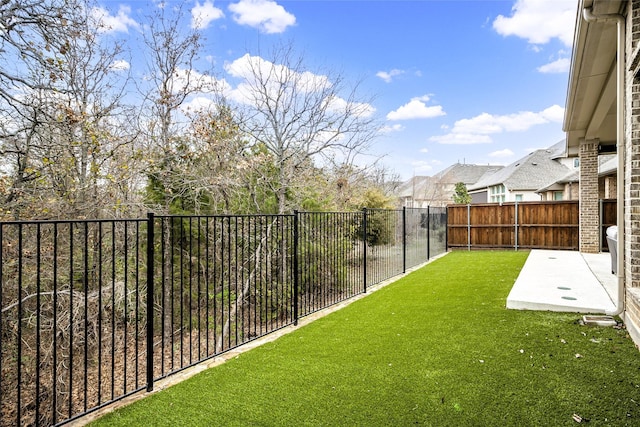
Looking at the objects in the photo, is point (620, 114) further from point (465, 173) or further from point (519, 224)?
point (465, 173)

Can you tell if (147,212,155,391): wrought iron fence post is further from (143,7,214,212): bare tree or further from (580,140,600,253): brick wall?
(580,140,600,253): brick wall

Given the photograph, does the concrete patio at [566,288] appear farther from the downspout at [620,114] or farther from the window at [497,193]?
the window at [497,193]

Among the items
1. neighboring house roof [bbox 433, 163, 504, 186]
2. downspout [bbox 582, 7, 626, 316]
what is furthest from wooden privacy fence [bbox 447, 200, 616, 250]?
neighboring house roof [bbox 433, 163, 504, 186]

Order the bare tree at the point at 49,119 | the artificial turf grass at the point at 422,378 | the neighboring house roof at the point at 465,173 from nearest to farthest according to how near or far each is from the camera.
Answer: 1. the artificial turf grass at the point at 422,378
2. the bare tree at the point at 49,119
3. the neighboring house roof at the point at 465,173

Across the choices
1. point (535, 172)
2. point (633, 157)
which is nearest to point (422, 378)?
point (633, 157)

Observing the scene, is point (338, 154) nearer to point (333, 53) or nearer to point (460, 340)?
point (333, 53)

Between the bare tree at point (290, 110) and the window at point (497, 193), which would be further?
the window at point (497, 193)

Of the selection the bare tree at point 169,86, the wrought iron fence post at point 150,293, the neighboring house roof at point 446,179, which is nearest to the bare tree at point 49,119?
the bare tree at point 169,86

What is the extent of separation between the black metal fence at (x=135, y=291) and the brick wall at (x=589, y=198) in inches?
212

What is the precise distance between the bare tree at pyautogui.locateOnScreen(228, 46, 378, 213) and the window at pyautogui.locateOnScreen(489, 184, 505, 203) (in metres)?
19.5

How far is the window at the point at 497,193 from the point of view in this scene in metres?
24.3

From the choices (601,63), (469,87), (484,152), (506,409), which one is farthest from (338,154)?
(484,152)

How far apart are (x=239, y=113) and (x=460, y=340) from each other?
20.1ft

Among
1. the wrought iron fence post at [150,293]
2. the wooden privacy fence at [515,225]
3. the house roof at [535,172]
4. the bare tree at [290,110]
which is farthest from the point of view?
the house roof at [535,172]
